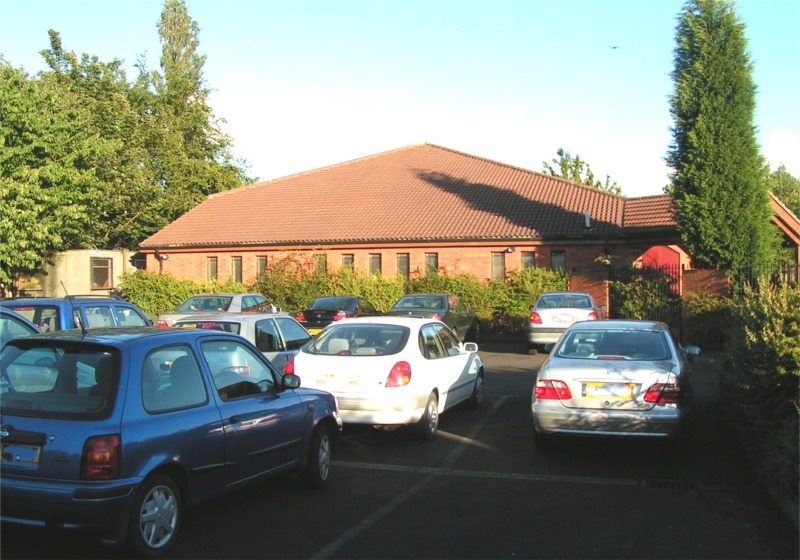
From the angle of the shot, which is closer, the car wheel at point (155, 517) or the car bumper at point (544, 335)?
the car wheel at point (155, 517)

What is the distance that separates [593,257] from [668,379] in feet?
69.0

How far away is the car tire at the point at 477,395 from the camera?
1168 centimetres

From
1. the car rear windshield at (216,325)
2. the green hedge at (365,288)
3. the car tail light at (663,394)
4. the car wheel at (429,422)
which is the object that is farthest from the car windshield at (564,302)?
the car tail light at (663,394)

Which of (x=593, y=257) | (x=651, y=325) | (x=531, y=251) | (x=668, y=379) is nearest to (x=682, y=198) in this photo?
(x=593, y=257)

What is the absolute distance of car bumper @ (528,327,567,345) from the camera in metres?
19.5

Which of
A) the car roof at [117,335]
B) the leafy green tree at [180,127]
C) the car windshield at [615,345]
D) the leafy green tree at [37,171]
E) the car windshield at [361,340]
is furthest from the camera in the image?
the leafy green tree at [180,127]

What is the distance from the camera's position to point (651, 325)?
9477mm

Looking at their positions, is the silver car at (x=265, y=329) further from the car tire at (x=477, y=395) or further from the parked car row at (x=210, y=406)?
the car tire at (x=477, y=395)

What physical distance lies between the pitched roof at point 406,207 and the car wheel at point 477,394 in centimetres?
1771

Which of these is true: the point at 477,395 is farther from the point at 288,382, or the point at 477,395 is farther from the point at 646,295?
the point at 646,295

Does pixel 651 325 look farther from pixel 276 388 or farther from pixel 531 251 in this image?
pixel 531 251

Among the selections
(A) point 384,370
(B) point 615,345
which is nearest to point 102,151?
(A) point 384,370

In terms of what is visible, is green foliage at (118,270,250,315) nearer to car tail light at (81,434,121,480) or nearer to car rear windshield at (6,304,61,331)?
car rear windshield at (6,304,61,331)

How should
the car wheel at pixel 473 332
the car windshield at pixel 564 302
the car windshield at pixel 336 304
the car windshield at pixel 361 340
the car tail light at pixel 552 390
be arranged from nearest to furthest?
the car tail light at pixel 552 390 → the car windshield at pixel 361 340 → the car windshield at pixel 564 302 → the car windshield at pixel 336 304 → the car wheel at pixel 473 332
